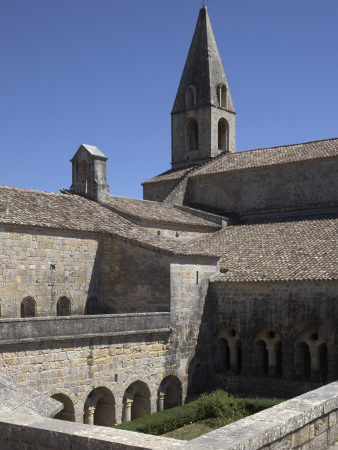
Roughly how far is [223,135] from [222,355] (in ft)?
54.8

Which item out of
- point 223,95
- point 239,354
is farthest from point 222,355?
point 223,95

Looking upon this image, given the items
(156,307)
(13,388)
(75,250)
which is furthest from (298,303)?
(13,388)

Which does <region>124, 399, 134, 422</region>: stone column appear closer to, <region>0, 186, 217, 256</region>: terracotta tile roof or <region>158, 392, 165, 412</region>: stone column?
<region>158, 392, 165, 412</region>: stone column

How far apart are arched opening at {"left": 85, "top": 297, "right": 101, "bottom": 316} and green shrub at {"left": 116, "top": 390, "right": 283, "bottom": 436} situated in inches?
214

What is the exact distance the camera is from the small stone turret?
86.3ft

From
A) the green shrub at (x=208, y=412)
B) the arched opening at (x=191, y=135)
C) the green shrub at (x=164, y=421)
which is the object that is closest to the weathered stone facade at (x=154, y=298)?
the green shrub at (x=164, y=421)

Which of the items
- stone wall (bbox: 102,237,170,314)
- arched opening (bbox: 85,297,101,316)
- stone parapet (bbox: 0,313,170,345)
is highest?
stone wall (bbox: 102,237,170,314)

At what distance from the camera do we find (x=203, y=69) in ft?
115

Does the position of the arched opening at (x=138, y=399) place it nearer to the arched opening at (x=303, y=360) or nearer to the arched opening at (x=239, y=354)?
the arched opening at (x=239, y=354)

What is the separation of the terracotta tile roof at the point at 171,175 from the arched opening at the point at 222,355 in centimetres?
1254

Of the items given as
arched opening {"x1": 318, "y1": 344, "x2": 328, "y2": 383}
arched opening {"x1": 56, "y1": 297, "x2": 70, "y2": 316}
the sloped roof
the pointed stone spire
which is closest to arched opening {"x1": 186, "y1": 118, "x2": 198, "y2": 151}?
the pointed stone spire

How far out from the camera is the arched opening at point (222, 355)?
2280 centimetres

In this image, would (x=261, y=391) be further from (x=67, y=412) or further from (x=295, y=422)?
(x=295, y=422)

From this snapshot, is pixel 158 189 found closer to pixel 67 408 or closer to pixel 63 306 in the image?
pixel 63 306
